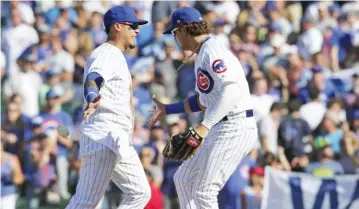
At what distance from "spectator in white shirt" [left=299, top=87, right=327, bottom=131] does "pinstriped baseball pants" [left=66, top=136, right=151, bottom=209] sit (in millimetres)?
5644

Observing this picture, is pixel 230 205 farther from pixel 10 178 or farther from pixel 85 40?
pixel 85 40

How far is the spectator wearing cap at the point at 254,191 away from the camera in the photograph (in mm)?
11805

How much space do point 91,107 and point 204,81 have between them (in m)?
0.91

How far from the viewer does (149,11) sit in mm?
15492

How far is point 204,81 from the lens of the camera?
7.88 metres

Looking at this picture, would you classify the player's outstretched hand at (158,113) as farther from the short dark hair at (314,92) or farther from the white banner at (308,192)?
the short dark hair at (314,92)

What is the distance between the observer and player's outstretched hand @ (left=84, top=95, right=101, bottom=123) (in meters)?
7.46

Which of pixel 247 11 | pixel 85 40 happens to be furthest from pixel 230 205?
pixel 247 11

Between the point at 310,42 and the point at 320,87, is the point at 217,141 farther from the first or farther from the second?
the point at 310,42

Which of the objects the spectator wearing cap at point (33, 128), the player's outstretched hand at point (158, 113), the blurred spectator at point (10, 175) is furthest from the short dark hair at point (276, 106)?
the player's outstretched hand at point (158, 113)

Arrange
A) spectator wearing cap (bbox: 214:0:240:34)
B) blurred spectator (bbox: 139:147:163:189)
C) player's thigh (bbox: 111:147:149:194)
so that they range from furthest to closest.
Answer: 1. spectator wearing cap (bbox: 214:0:240:34)
2. blurred spectator (bbox: 139:147:163:189)
3. player's thigh (bbox: 111:147:149:194)

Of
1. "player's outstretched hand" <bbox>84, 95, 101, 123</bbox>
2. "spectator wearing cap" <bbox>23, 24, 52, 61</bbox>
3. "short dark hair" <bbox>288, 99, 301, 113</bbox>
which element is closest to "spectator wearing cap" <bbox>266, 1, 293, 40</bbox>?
"short dark hair" <bbox>288, 99, 301, 113</bbox>

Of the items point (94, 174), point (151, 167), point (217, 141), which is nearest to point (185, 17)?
point (217, 141)

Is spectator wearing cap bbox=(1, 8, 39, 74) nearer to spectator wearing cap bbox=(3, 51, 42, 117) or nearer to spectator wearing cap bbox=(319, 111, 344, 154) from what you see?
spectator wearing cap bbox=(3, 51, 42, 117)
